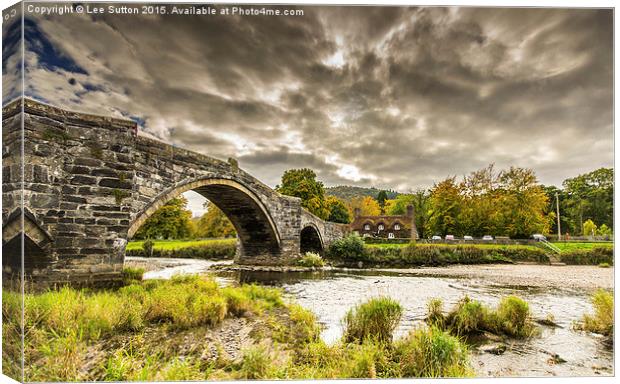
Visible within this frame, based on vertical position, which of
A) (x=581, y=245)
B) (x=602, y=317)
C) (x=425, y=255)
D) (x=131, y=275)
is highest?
(x=581, y=245)

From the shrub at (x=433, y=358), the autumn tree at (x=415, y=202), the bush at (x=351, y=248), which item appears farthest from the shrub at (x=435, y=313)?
the bush at (x=351, y=248)

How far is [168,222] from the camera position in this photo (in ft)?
84.1

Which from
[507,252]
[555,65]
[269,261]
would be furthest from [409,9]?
[269,261]

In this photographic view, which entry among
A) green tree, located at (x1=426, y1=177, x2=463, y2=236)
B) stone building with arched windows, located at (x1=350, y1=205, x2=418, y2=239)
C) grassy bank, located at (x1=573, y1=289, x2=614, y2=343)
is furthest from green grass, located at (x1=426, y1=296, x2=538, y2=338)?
stone building with arched windows, located at (x1=350, y1=205, x2=418, y2=239)

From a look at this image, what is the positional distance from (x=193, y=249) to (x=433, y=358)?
2135 cm

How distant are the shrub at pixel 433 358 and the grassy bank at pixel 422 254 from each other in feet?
21.8

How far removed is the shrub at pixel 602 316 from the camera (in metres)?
3.62

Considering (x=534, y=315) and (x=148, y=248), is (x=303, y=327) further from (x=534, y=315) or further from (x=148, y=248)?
(x=148, y=248)

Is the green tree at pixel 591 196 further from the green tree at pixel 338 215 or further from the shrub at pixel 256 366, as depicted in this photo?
the green tree at pixel 338 215

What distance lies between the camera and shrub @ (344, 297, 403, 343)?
4094 mm

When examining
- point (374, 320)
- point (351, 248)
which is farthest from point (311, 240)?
point (374, 320)

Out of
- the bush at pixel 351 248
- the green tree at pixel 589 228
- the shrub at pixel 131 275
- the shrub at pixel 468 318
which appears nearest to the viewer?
the green tree at pixel 589 228

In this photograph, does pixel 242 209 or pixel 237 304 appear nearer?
pixel 237 304

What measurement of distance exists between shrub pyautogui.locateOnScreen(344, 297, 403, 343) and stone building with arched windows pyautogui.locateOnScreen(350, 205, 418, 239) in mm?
15415
